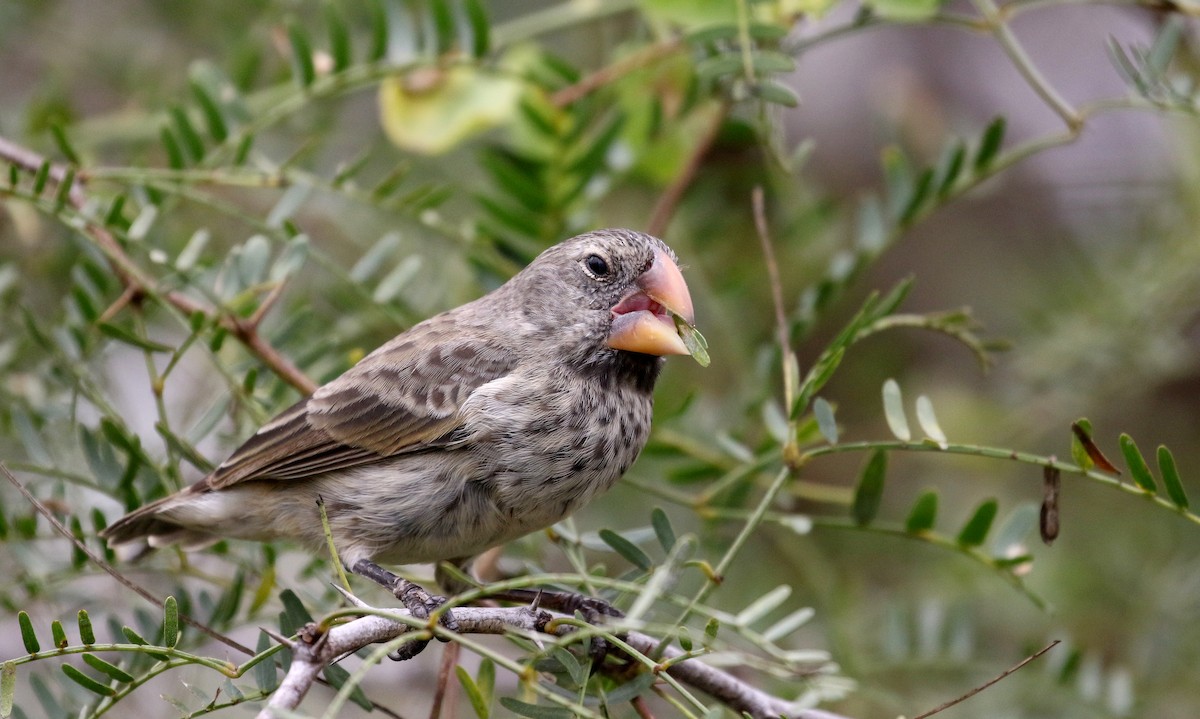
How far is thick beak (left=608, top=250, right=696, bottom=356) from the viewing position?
2.99 metres

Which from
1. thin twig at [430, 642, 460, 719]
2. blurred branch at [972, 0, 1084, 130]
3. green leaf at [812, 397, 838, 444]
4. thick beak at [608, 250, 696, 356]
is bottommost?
thin twig at [430, 642, 460, 719]

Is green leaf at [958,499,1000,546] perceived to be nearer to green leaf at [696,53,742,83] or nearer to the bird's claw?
the bird's claw

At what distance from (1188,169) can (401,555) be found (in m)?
3.30

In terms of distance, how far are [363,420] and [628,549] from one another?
0.89 meters

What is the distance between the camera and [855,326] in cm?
257

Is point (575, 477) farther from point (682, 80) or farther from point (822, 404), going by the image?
point (682, 80)

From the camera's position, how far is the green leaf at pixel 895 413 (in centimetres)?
243

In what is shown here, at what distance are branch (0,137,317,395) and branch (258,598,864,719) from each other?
944 millimetres

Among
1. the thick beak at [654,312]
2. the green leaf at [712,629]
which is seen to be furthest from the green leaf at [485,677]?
the thick beak at [654,312]

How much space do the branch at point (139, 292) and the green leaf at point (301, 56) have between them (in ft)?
2.17

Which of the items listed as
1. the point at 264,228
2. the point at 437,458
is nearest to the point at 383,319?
the point at 264,228

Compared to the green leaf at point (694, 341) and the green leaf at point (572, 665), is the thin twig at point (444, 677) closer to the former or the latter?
the green leaf at point (572, 665)

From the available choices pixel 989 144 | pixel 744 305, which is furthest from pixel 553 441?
pixel 744 305

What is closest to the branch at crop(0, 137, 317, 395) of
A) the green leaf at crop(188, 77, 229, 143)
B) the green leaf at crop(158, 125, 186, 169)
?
the green leaf at crop(158, 125, 186, 169)
